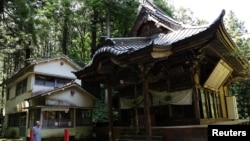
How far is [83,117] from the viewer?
2069cm

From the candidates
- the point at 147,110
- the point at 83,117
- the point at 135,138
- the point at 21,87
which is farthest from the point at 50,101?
the point at 147,110

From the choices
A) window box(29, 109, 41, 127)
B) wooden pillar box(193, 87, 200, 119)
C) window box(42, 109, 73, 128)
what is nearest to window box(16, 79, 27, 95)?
window box(29, 109, 41, 127)

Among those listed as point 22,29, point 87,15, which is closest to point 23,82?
point 22,29

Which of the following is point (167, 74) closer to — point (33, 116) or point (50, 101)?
point (50, 101)

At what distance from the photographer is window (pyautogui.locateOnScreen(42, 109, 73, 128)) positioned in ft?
60.5

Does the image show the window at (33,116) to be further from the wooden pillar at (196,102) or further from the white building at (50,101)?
the wooden pillar at (196,102)

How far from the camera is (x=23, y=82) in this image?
2311cm

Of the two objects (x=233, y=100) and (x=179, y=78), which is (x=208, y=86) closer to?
(x=179, y=78)

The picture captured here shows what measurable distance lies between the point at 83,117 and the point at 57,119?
2.43 metres

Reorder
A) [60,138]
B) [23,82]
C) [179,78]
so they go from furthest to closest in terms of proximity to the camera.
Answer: [23,82], [60,138], [179,78]

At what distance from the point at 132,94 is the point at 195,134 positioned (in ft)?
15.6

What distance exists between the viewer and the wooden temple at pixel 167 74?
29.2 feet

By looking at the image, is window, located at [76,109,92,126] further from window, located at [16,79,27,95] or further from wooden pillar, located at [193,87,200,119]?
wooden pillar, located at [193,87,200,119]

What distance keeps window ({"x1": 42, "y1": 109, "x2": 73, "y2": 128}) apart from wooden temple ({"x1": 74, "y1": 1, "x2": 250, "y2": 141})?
7.82m
